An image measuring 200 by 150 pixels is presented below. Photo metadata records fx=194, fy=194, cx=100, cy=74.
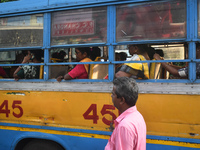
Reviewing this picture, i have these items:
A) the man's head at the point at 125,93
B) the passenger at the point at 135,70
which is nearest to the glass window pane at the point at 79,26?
the passenger at the point at 135,70

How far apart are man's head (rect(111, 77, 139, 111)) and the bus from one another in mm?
923

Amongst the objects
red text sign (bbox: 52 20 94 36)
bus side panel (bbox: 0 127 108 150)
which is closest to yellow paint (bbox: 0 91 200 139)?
bus side panel (bbox: 0 127 108 150)

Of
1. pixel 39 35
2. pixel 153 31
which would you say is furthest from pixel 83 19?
pixel 153 31

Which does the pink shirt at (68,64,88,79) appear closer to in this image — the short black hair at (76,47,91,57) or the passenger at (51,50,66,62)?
the short black hair at (76,47,91,57)

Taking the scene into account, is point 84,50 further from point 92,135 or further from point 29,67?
point 92,135

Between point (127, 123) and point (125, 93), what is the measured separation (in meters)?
0.22

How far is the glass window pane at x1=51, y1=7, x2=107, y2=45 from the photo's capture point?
254cm

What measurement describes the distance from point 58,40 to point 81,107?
0.99m

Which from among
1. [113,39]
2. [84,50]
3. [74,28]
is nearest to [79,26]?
[74,28]

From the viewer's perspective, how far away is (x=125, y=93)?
141cm

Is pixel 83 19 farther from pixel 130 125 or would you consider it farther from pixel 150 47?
pixel 130 125

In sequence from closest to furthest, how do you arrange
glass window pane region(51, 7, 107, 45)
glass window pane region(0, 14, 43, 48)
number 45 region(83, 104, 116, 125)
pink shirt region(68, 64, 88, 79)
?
number 45 region(83, 104, 116, 125), glass window pane region(51, 7, 107, 45), pink shirt region(68, 64, 88, 79), glass window pane region(0, 14, 43, 48)

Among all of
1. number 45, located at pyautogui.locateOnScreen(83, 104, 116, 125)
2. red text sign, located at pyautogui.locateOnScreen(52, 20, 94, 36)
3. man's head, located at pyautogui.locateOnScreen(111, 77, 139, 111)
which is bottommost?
number 45, located at pyautogui.locateOnScreen(83, 104, 116, 125)

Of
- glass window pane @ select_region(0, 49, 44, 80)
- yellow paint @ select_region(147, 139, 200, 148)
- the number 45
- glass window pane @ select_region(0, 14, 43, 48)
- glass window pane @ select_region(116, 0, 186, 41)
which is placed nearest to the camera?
yellow paint @ select_region(147, 139, 200, 148)
